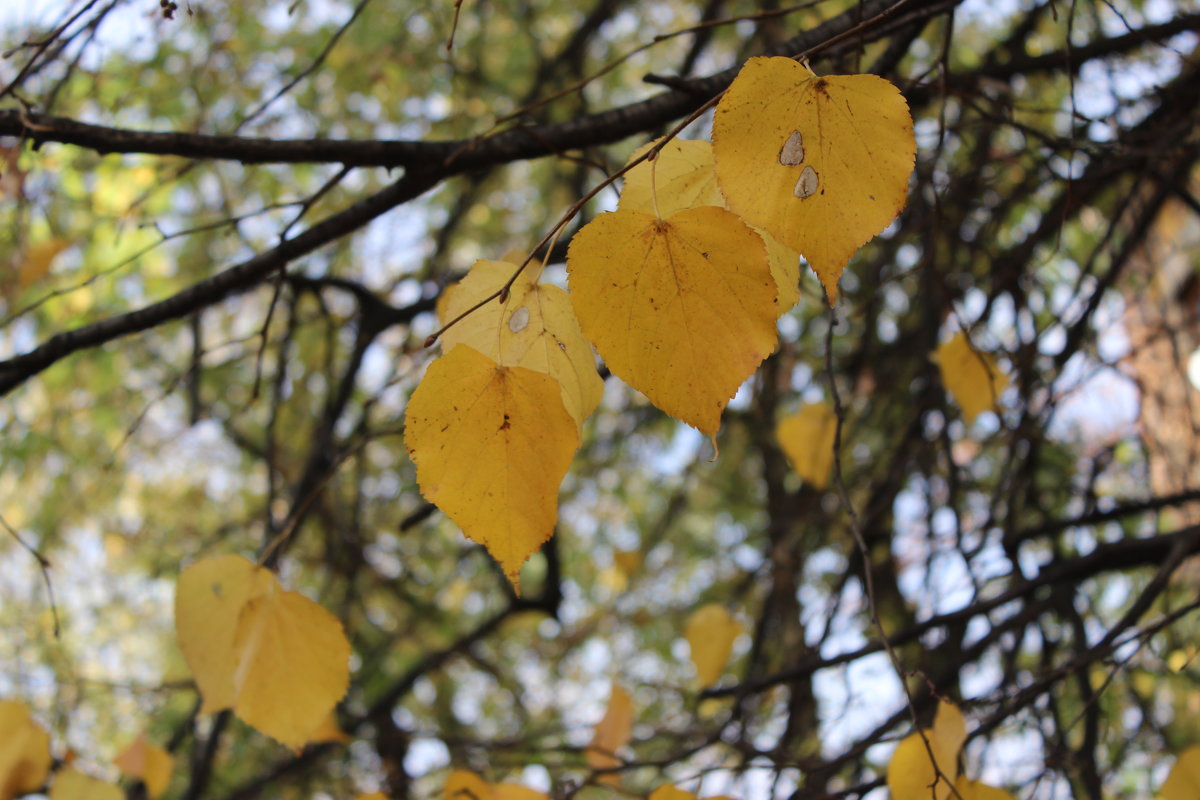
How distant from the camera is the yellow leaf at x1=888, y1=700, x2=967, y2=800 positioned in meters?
0.88

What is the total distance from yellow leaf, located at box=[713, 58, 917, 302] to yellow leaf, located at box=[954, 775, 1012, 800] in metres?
0.58

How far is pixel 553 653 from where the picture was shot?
3.43 metres

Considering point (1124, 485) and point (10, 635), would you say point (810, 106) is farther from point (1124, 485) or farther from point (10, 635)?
point (10, 635)

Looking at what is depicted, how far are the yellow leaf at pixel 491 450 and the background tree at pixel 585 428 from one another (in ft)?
1.18

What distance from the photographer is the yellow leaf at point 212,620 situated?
3.16 feet

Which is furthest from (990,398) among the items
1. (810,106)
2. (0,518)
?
(0,518)

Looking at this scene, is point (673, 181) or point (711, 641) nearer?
point (673, 181)

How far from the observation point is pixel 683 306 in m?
0.60

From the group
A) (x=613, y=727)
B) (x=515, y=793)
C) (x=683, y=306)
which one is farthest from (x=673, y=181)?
(x=613, y=727)

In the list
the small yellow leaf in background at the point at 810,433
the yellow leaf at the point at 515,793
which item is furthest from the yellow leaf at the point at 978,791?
the small yellow leaf in background at the point at 810,433

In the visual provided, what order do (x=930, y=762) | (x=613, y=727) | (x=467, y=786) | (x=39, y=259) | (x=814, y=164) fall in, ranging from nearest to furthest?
1. (x=814, y=164)
2. (x=930, y=762)
3. (x=467, y=786)
4. (x=613, y=727)
5. (x=39, y=259)

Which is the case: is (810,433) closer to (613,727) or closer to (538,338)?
(613,727)

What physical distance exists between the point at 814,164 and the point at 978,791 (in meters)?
0.67

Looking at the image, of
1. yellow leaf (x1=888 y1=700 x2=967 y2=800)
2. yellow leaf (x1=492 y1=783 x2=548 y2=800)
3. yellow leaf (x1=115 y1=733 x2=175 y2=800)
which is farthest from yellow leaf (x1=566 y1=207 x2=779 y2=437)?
yellow leaf (x1=115 y1=733 x2=175 y2=800)
